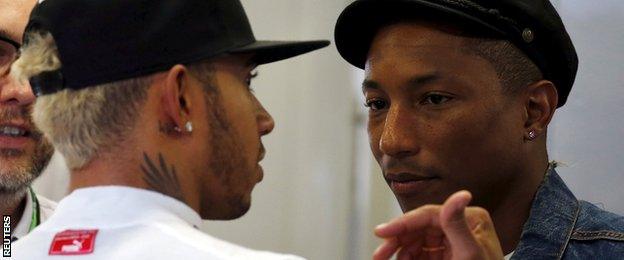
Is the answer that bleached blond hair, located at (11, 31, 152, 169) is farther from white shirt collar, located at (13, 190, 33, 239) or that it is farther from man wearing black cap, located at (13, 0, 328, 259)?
white shirt collar, located at (13, 190, 33, 239)

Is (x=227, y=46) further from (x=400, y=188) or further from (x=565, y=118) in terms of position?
(x=565, y=118)

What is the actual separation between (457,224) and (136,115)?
0.44 m

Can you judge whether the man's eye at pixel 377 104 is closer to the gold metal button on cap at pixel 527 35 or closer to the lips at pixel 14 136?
the gold metal button on cap at pixel 527 35

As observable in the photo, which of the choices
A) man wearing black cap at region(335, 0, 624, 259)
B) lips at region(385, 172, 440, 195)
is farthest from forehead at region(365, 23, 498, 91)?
lips at region(385, 172, 440, 195)

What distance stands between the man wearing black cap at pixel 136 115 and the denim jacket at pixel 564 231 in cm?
55

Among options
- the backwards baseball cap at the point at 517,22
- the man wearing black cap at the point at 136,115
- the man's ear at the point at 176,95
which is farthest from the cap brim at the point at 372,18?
the man's ear at the point at 176,95

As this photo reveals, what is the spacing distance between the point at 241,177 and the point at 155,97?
0.57 feet

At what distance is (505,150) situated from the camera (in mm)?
1359

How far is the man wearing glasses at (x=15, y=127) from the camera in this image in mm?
1828

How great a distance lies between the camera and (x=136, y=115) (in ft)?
3.48

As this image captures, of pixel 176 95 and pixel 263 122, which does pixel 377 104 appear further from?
pixel 176 95

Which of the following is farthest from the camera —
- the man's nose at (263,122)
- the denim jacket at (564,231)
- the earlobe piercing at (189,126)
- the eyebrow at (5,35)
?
the eyebrow at (5,35)

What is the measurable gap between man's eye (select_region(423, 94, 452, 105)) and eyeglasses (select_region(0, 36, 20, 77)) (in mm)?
983

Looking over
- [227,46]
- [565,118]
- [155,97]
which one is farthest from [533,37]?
[565,118]
